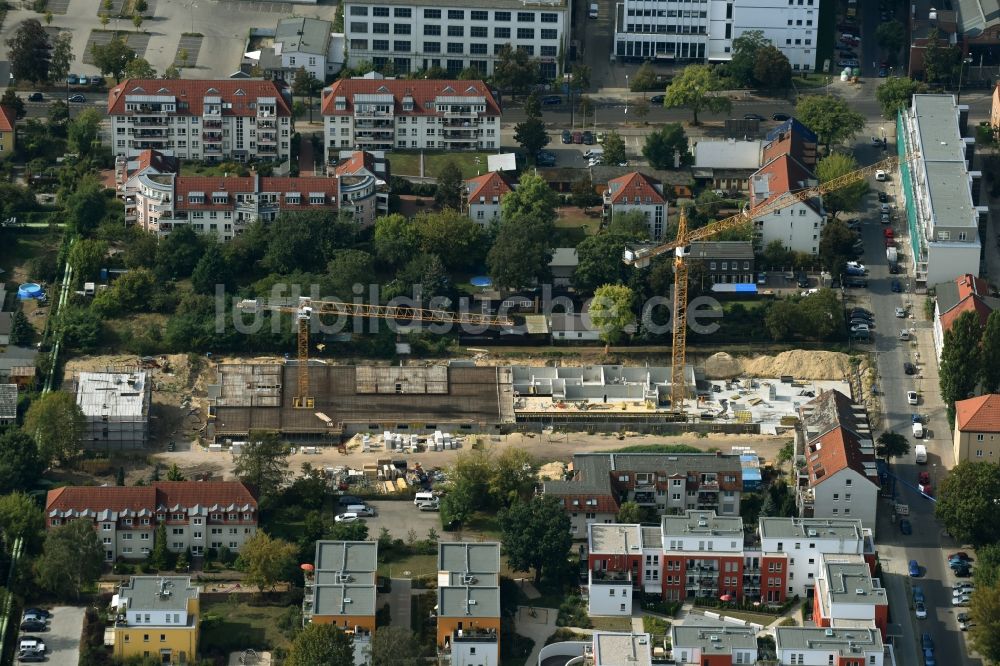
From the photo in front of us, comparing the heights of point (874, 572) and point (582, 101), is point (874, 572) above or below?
below

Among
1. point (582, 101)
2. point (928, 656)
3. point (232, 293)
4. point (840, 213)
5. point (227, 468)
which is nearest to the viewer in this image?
point (928, 656)

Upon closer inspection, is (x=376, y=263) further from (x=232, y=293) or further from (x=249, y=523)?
(x=249, y=523)

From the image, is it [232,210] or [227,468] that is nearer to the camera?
[227,468]

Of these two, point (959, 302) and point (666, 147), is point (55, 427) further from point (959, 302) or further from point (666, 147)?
point (959, 302)

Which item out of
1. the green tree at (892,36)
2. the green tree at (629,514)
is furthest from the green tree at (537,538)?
the green tree at (892,36)

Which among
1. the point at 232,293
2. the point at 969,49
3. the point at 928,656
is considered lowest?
the point at 928,656

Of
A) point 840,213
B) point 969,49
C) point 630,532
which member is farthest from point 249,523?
point 969,49

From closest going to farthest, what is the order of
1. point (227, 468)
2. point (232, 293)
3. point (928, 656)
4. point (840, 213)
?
point (928, 656), point (227, 468), point (232, 293), point (840, 213)
